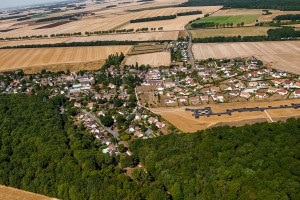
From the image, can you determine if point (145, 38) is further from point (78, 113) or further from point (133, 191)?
point (133, 191)

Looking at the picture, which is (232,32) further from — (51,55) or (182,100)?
(51,55)

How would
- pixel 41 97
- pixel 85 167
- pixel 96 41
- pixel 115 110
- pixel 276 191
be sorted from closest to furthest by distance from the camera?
pixel 276 191
pixel 85 167
pixel 115 110
pixel 41 97
pixel 96 41

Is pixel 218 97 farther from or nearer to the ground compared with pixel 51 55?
nearer to the ground

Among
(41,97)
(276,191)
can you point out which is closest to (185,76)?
(41,97)

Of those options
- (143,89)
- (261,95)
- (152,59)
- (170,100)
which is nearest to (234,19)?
(152,59)

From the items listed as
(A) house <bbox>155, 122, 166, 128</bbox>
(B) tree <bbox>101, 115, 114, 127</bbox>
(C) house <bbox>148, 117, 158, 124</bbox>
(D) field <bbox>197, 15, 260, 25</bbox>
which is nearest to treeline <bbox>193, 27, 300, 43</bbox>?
(D) field <bbox>197, 15, 260, 25</bbox>

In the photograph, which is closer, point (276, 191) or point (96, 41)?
point (276, 191)

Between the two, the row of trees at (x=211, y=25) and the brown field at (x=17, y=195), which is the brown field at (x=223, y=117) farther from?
the row of trees at (x=211, y=25)

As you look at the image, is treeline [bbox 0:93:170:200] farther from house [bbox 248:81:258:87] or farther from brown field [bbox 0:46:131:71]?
brown field [bbox 0:46:131:71]
